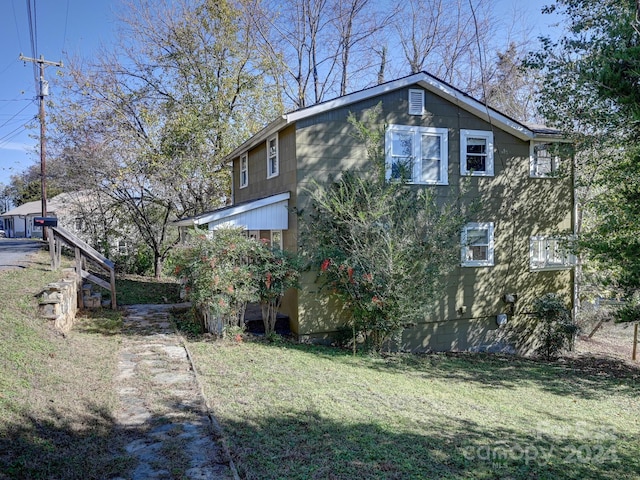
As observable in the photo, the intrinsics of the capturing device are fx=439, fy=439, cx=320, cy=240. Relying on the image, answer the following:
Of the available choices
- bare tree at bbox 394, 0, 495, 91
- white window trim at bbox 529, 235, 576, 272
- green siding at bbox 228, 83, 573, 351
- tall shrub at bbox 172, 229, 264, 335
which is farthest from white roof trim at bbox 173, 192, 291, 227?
bare tree at bbox 394, 0, 495, 91

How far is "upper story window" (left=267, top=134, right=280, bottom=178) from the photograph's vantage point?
38.5 feet

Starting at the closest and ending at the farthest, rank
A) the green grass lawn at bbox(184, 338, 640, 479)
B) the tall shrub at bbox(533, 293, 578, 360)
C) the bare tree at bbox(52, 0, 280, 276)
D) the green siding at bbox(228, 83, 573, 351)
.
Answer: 1. the green grass lawn at bbox(184, 338, 640, 479)
2. the green siding at bbox(228, 83, 573, 351)
3. the tall shrub at bbox(533, 293, 578, 360)
4. the bare tree at bbox(52, 0, 280, 276)

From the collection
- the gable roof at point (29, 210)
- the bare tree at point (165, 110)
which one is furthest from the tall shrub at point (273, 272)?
the gable roof at point (29, 210)

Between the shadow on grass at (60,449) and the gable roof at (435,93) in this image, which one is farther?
the gable roof at (435,93)

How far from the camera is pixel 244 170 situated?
597 inches

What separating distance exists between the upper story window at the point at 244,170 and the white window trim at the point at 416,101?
599 centimetres

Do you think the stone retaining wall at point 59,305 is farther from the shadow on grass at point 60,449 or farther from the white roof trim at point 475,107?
the white roof trim at point 475,107

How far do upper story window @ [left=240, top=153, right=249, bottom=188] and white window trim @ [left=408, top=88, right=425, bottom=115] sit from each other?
5995mm

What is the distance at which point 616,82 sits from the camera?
25.3 feet

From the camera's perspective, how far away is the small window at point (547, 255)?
41.4ft

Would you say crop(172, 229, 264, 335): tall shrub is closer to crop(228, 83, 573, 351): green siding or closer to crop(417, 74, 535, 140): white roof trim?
crop(228, 83, 573, 351): green siding

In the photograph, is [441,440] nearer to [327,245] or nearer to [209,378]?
[209,378]

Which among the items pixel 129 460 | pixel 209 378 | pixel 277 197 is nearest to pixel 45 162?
pixel 277 197

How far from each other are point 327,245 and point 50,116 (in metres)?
13.9
